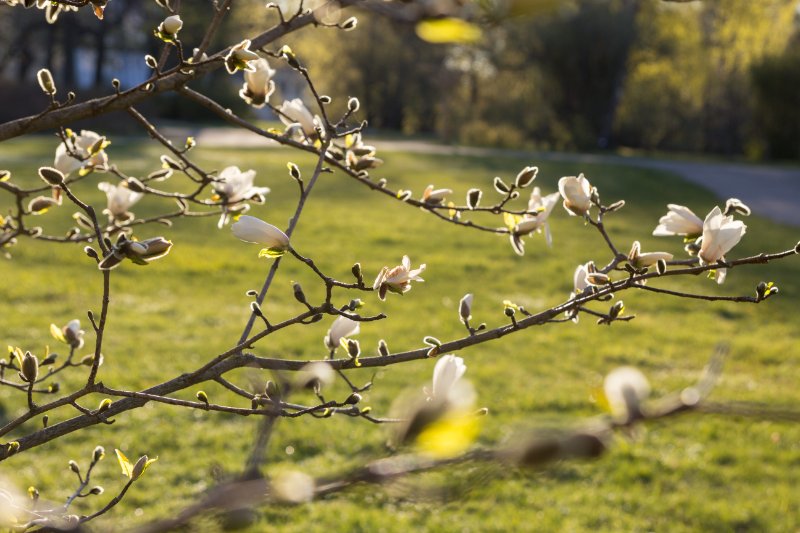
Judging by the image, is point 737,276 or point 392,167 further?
point 392,167

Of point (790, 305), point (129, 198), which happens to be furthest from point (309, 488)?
point (790, 305)

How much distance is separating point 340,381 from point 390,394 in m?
0.35

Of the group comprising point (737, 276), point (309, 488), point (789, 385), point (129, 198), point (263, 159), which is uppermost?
point (309, 488)

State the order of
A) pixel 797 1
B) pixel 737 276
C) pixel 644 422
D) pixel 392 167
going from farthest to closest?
pixel 797 1 < pixel 392 167 < pixel 737 276 < pixel 644 422

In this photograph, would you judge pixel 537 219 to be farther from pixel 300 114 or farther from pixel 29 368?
pixel 29 368

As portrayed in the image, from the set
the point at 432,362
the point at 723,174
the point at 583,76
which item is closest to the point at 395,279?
the point at 432,362

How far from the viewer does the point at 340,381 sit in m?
5.21

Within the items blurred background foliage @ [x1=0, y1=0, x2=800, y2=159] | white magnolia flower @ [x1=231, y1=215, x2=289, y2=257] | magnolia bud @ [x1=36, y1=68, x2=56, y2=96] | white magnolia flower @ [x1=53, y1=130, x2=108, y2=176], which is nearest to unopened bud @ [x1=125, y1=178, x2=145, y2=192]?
white magnolia flower @ [x1=53, y1=130, x2=108, y2=176]

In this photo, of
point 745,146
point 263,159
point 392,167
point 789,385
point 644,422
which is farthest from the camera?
point 745,146

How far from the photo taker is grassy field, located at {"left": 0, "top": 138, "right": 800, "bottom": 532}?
3.76 metres

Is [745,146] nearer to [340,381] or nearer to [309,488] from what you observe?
[340,381]

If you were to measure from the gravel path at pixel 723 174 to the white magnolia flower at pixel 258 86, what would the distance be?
35.7 feet

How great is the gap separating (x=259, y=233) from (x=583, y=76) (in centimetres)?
1992

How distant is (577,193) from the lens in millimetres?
1459
